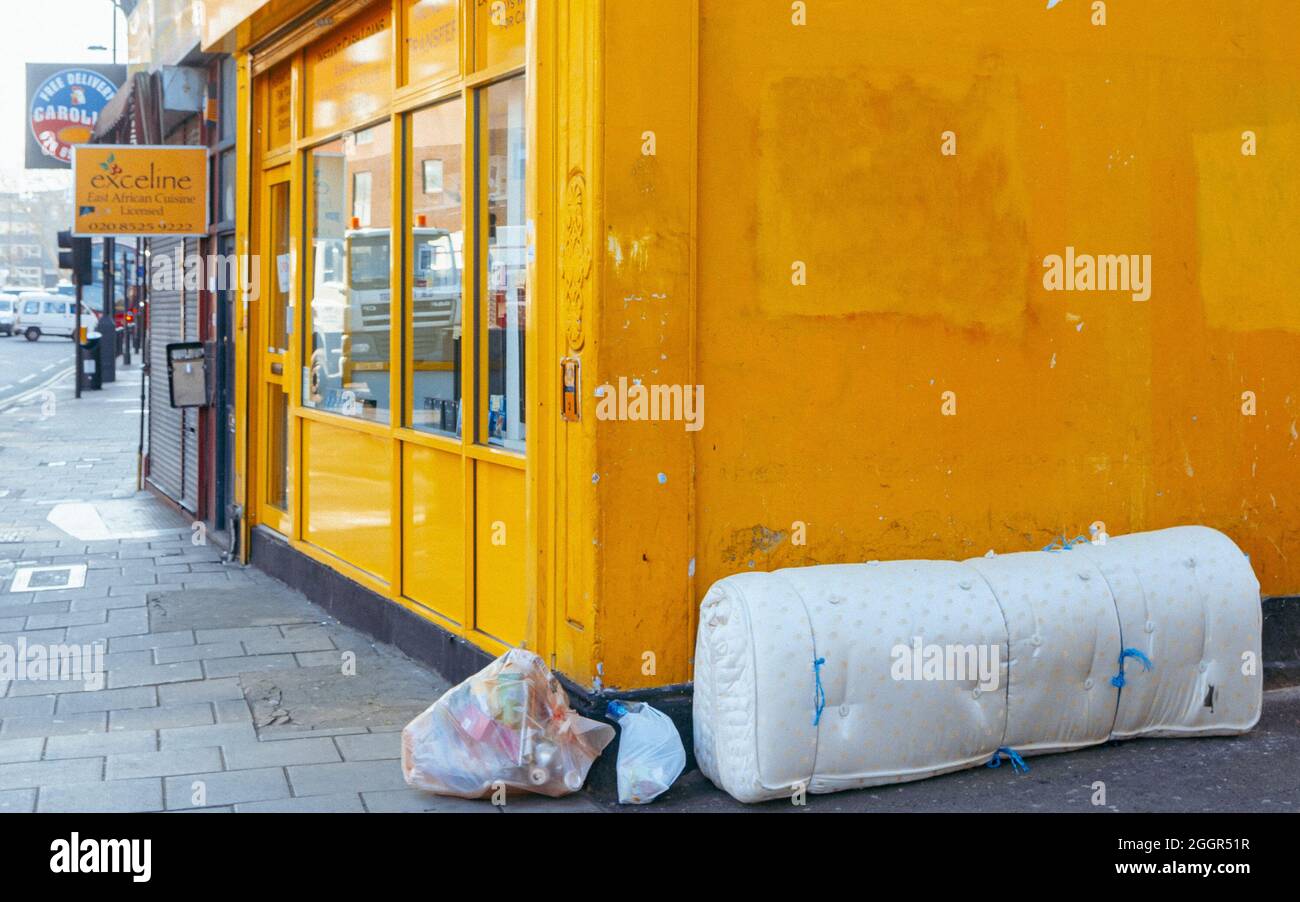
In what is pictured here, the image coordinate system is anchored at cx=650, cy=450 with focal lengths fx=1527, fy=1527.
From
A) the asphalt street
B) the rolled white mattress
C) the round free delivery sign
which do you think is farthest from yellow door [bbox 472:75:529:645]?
the asphalt street

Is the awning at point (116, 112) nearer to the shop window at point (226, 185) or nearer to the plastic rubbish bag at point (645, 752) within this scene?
the shop window at point (226, 185)

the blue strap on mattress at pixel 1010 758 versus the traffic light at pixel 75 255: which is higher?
the traffic light at pixel 75 255

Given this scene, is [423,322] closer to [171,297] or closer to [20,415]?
[171,297]

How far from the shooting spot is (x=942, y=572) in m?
5.39

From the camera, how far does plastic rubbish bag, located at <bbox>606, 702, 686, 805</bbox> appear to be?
509 centimetres

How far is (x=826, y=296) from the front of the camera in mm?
5695

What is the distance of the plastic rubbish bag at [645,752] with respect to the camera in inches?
200

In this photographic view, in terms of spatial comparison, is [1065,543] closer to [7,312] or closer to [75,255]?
[75,255]

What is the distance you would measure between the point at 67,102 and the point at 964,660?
22.6 metres

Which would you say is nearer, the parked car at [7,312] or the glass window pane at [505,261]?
the glass window pane at [505,261]

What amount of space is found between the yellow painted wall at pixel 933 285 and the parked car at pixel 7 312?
6161cm

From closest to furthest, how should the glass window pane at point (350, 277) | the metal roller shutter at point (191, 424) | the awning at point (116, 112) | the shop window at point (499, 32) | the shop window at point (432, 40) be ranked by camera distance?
1. the shop window at point (499, 32)
2. the shop window at point (432, 40)
3. the glass window pane at point (350, 277)
4. the metal roller shutter at point (191, 424)
5. the awning at point (116, 112)

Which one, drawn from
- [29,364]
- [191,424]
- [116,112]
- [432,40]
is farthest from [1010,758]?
[29,364]

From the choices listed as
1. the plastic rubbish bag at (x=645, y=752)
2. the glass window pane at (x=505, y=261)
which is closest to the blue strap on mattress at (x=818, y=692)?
the plastic rubbish bag at (x=645, y=752)
